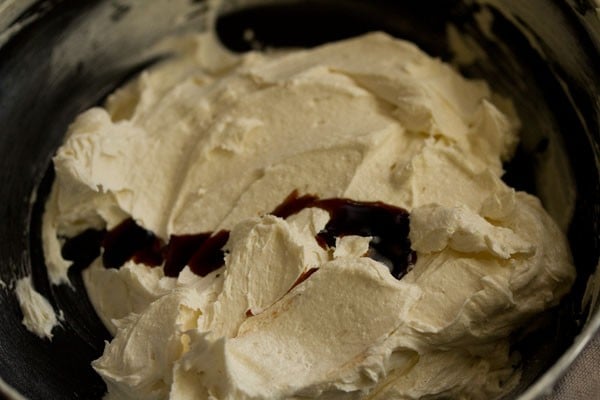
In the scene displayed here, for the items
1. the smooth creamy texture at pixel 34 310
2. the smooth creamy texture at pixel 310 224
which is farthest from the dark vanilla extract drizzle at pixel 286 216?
the smooth creamy texture at pixel 34 310

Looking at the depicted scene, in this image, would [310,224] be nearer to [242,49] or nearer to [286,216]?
[286,216]

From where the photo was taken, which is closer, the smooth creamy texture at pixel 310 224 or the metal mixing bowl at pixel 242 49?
the smooth creamy texture at pixel 310 224

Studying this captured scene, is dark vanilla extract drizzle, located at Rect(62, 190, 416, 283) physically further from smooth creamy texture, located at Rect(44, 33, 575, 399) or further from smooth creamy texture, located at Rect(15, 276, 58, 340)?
smooth creamy texture, located at Rect(15, 276, 58, 340)

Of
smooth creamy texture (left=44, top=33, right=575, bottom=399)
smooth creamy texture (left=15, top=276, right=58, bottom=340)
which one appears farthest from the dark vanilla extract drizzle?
smooth creamy texture (left=15, top=276, right=58, bottom=340)

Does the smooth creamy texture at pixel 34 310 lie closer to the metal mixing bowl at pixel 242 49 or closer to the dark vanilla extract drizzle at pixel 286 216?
the metal mixing bowl at pixel 242 49

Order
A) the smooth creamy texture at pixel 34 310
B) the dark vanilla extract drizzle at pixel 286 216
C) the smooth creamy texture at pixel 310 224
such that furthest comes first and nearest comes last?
the smooth creamy texture at pixel 34 310, the dark vanilla extract drizzle at pixel 286 216, the smooth creamy texture at pixel 310 224

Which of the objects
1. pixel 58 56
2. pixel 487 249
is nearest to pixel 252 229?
pixel 487 249
